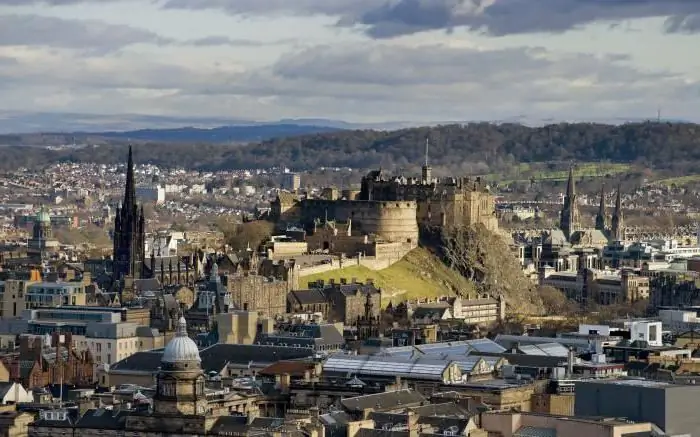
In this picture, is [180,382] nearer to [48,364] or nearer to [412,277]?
[48,364]

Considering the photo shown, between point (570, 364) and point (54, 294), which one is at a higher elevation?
Answer: point (54, 294)

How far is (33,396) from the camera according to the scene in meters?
106

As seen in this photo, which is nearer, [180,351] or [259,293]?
[180,351]

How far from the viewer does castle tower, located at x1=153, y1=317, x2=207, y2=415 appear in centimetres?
9162

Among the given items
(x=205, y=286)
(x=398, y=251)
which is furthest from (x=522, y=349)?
(x=398, y=251)

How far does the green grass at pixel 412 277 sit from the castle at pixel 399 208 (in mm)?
2833

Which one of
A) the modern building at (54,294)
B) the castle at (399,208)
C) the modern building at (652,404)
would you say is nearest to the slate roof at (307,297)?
the modern building at (54,294)

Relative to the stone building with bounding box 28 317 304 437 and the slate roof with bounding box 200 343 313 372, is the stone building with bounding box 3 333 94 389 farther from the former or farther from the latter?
the stone building with bounding box 28 317 304 437

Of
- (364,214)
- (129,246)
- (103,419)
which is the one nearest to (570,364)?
(103,419)

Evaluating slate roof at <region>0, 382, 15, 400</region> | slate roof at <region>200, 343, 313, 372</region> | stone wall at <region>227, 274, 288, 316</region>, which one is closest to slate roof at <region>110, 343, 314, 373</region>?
slate roof at <region>200, 343, 313, 372</region>

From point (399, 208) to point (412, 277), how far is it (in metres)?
8.20

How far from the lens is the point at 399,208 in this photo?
184000mm

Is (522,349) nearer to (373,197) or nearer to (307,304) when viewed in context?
(307,304)

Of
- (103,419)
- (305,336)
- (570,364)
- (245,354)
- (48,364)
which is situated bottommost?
(48,364)
